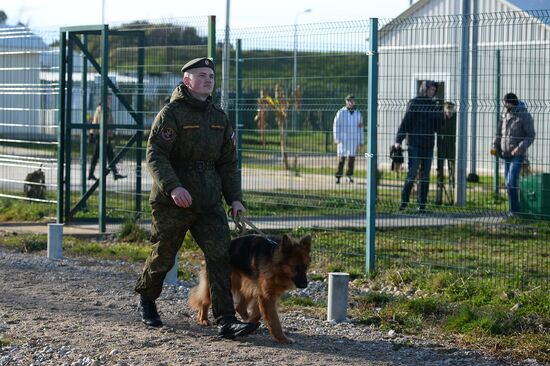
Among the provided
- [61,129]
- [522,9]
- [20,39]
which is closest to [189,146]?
[61,129]

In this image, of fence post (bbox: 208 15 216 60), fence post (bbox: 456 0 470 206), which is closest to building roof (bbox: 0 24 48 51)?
fence post (bbox: 208 15 216 60)

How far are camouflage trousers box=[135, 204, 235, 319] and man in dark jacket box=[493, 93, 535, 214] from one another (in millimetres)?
4613

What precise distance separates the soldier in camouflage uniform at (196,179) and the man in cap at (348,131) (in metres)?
4.64

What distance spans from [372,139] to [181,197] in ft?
12.7

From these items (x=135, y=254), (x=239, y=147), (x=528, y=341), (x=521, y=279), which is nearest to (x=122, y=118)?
(x=239, y=147)

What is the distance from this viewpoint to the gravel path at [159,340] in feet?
25.1

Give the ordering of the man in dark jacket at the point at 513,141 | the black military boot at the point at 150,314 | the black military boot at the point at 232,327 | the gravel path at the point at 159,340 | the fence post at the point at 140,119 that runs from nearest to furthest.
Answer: the gravel path at the point at 159,340 < the black military boot at the point at 232,327 < the black military boot at the point at 150,314 < the man in dark jacket at the point at 513,141 < the fence post at the point at 140,119

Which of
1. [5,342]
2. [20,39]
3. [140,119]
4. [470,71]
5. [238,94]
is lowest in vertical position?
[5,342]

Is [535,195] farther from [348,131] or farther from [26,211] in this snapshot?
[26,211]

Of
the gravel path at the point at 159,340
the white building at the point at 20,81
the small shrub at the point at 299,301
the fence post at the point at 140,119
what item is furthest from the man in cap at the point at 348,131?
the white building at the point at 20,81

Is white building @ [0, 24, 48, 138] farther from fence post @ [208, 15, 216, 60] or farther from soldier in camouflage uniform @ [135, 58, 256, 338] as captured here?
soldier in camouflage uniform @ [135, 58, 256, 338]

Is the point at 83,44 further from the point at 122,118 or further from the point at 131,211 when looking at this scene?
the point at 131,211

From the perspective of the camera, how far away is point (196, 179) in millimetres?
8188

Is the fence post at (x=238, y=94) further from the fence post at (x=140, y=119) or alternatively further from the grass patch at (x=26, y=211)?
the grass patch at (x=26, y=211)
